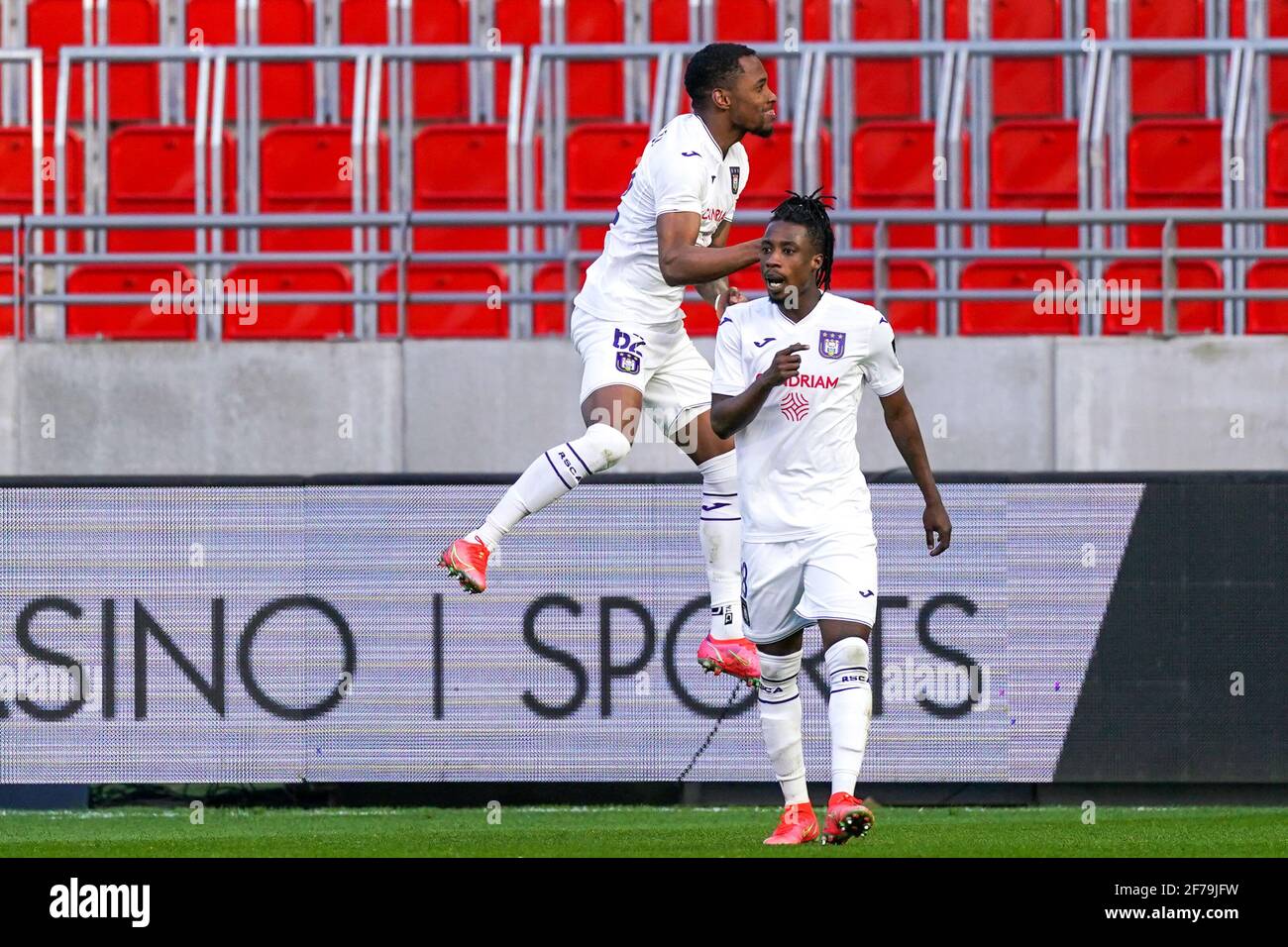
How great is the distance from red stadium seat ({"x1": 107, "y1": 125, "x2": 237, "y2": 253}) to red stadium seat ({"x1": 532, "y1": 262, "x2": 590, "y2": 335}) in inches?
91.9

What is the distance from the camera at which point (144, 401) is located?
12086mm

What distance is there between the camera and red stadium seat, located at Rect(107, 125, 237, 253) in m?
14.3

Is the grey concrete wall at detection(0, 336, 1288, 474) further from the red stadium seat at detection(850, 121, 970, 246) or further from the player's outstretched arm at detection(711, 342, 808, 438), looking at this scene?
the player's outstretched arm at detection(711, 342, 808, 438)

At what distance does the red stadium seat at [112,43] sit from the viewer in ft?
49.8

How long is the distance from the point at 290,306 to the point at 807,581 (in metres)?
7.59

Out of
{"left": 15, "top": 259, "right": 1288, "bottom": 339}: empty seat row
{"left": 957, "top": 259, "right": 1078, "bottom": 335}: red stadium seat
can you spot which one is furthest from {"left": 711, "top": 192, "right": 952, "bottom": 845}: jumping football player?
{"left": 957, "top": 259, "right": 1078, "bottom": 335}: red stadium seat

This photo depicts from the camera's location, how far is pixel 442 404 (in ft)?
39.5

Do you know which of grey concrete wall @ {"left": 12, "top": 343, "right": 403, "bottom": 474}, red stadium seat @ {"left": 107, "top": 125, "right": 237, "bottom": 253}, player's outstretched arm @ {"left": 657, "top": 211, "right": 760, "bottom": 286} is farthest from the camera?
red stadium seat @ {"left": 107, "top": 125, "right": 237, "bottom": 253}

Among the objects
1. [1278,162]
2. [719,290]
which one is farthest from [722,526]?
[1278,162]

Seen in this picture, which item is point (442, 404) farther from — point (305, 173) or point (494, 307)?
point (305, 173)

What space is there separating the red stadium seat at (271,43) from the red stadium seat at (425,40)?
26 cm
